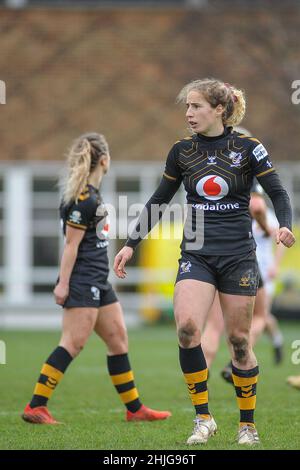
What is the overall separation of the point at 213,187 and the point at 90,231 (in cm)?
155

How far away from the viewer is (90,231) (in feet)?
24.5

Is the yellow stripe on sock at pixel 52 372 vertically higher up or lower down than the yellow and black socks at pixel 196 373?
lower down

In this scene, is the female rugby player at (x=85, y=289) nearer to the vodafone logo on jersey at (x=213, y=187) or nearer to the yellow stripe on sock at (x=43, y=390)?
the yellow stripe on sock at (x=43, y=390)

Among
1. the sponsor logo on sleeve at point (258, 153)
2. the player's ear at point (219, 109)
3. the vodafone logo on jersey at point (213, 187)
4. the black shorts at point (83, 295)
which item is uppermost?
the player's ear at point (219, 109)

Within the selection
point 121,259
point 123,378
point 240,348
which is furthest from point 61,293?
point 240,348

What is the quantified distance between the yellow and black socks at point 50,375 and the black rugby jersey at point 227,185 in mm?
1653

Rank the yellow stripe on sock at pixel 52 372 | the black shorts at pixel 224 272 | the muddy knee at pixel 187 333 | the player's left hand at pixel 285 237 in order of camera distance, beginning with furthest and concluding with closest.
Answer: the yellow stripe on sock at pixel 52 372
the black shorts at pixel 224 272
the muddy knee at pixel 187 333
the player's left hand at pixel 285 237

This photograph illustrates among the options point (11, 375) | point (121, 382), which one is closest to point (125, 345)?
point (121, 382)

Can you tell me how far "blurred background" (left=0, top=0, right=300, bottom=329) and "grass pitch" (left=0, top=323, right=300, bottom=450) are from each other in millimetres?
7091

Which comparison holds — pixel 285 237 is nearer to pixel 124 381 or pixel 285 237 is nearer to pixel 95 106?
pixel 124 381

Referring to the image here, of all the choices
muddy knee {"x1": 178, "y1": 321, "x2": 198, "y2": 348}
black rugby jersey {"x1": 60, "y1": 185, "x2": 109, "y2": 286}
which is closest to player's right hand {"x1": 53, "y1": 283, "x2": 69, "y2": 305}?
black rugby jersey {"x1": 60, "y1": 185, "x2": 109, "y2": 286}

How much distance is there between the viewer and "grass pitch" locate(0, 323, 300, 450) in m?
6.37

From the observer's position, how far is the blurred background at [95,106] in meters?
21.3

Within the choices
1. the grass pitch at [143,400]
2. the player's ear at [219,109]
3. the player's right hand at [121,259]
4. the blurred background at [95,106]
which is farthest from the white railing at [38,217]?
the player's ear at [219,109]
